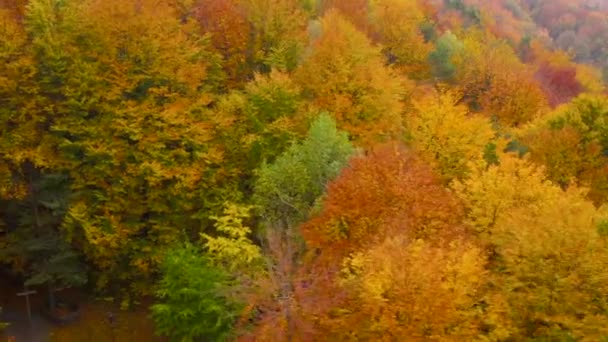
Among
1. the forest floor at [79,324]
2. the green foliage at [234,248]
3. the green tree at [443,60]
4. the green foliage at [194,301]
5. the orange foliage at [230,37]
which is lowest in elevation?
the forest floor at [79,324]

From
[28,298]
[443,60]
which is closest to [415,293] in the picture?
[28,298]

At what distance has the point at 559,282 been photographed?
17906 millimetres

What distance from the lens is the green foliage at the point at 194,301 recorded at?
78.4 ft

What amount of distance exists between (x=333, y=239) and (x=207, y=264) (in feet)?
19.6

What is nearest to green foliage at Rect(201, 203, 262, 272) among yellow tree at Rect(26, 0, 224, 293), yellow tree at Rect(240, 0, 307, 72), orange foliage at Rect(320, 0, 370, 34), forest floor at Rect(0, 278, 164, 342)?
yellow tree at Rect(26, 0, 224, 293)

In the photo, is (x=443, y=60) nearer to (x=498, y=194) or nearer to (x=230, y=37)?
(x=230, y=37)

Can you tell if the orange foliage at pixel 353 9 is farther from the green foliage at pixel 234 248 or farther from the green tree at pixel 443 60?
the green foliage at pixel 234 248

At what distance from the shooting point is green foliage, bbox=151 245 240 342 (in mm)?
23906

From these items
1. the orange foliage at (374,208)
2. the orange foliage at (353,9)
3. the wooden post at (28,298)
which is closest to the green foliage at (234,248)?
the orange foliage at (374,208)

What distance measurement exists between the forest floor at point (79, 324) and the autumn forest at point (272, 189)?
52 cm

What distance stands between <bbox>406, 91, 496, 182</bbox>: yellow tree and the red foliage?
153 ft

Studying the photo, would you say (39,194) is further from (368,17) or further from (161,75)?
(368,17)

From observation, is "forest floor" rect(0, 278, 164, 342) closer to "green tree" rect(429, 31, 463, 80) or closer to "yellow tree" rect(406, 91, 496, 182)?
"yellow tree" rect(406, 91, 496, 182)

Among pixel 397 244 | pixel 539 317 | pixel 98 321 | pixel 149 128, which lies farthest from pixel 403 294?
pixel 98 321
